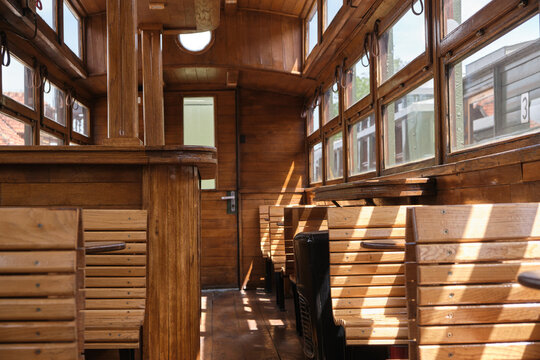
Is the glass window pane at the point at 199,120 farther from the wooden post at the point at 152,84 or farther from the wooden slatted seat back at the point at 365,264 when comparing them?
the wooden slatted seat back at the point at 365,264

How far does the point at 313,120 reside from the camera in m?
7.16

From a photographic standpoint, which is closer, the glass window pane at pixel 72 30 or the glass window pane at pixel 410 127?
the glass window pane at pixel 410 127

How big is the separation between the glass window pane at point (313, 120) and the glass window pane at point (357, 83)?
141cm

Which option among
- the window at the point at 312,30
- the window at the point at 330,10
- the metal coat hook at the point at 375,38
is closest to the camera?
the metal coat hook at the point at 375,38

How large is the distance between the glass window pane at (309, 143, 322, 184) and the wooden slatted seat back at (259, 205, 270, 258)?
33.4 inches

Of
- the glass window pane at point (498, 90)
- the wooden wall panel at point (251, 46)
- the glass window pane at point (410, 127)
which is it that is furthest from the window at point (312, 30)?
the glass window pane at point (498, 90)

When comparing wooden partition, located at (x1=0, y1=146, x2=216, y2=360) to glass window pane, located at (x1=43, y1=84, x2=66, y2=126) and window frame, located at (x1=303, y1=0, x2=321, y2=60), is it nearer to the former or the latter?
glass window pane, located at (x1=43, y1=84, x2=66, y2=126)

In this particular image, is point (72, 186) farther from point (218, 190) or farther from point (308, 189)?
point (308, 189)

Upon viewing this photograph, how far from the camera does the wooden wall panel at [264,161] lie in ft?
23.7

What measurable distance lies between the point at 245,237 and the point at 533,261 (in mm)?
5877

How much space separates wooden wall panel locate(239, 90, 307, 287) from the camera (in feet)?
23.7

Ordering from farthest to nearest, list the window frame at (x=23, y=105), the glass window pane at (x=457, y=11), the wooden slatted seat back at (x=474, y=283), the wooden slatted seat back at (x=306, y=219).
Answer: the window frame at (x=23, y=105)
the wooden slatted seat back at (x=306, y=219)
the glass window pane at (x=457, y=11)
the wooden slatted seat back at (x=474, y=283)

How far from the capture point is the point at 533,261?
1.47m

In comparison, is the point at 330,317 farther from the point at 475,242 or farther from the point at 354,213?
the point at 475,242
